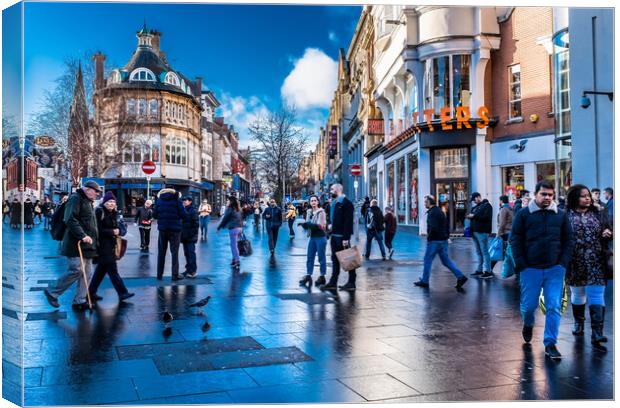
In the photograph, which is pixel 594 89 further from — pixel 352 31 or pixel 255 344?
pixel 255 344

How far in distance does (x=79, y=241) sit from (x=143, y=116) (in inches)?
73.8

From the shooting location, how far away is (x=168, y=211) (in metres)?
11.6

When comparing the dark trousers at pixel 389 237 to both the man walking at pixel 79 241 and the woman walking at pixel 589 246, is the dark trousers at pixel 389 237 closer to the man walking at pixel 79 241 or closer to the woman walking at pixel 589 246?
the man walking at pixel 79 241

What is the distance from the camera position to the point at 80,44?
5258 millimetres

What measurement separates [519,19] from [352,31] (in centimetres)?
257

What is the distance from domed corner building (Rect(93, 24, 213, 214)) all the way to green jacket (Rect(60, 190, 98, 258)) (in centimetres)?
49

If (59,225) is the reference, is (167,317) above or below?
below

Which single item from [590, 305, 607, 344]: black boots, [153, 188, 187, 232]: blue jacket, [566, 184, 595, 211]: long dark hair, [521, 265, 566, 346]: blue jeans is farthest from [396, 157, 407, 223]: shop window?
[521, 265, 566, 346]: blue jeans

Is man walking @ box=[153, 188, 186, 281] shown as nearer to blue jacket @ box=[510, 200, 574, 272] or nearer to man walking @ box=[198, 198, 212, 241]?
blue jacket @ box=[510, 200, 574, 272]

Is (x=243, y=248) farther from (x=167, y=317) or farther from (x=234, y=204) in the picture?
(x=167, y=317)

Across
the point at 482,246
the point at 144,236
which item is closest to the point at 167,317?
the point at 482,246

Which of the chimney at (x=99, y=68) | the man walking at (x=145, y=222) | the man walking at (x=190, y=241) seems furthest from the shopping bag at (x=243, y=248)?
the chimney at (x=99, y=68)

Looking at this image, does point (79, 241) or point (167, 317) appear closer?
point (167, 317)

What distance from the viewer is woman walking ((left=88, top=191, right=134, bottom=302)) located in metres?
9.03
